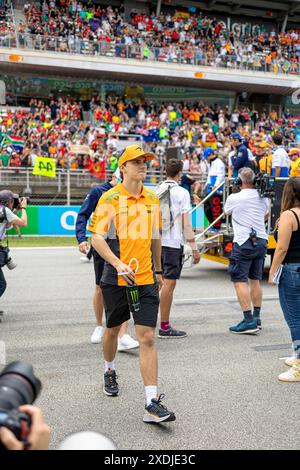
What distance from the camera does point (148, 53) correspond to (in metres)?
28.8

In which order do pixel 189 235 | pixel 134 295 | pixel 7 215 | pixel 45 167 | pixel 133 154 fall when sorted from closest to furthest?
pixel 134 295
pixel 133 154
pixel 189 235
pixel 7 215
pixel 45 167

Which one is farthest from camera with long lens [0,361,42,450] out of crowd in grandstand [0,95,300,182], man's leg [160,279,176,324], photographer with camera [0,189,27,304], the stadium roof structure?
the stadium roof structure

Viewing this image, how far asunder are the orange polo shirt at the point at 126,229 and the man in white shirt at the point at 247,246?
2.39m

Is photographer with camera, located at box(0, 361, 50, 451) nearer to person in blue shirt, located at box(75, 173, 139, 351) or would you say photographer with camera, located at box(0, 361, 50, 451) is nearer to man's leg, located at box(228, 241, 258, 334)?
person in blue shirt, located at box(75, 173, 139, 351)

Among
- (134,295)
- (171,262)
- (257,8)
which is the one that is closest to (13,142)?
(171,262)

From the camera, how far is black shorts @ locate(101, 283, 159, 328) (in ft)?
13.3

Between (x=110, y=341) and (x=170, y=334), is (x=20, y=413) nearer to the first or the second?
(x=110, y=341)

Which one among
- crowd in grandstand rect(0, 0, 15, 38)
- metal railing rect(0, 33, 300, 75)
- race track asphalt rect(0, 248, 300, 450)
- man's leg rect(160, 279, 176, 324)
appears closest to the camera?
race track asphalt rect(0, 248, 300, 450)

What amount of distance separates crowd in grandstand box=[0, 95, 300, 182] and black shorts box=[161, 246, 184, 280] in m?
10.2

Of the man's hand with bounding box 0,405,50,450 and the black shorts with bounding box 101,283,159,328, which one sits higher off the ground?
the man's hand with bounding box 0,405,50,450

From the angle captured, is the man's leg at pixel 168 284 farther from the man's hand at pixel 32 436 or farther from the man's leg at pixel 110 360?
the man's hand at pixel 32 436

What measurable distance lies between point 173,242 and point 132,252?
6.89 ft

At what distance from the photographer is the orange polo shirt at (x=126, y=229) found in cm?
418

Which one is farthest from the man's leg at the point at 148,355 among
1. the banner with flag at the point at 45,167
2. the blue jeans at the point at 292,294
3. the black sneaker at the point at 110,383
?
the banner with flag at the point at 45,167
